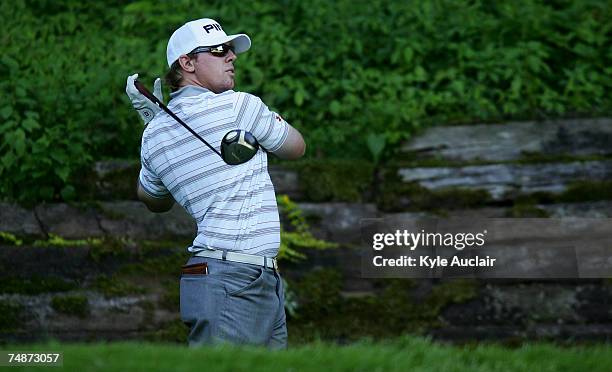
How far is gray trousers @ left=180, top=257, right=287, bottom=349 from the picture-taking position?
5.60m

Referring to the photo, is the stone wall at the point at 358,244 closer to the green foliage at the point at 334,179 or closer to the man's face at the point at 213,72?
the green foliage at the point at 334,179

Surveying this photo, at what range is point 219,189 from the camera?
224 inches

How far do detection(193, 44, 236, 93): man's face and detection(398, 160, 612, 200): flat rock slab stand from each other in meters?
4.24

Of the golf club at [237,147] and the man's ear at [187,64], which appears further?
the man's ear at [187,64]

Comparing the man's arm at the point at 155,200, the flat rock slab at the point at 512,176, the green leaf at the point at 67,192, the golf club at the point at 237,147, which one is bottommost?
the green leaf at the point at 67,192

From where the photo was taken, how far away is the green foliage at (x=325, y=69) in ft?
33.1

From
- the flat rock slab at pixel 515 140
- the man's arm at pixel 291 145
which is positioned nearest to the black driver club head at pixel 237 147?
the man's arm at pixel 291 145

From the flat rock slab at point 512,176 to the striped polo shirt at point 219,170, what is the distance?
169 inches

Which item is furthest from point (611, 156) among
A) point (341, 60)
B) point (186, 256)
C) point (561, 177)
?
point (186, 256)

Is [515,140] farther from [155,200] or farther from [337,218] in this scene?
[155,200]

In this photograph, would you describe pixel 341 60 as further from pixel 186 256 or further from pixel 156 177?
pixel 156 177

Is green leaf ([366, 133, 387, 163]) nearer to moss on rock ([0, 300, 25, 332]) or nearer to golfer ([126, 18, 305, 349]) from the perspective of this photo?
moss on rock ([0, 300, 25, 332])

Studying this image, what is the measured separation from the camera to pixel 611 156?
10195 mm

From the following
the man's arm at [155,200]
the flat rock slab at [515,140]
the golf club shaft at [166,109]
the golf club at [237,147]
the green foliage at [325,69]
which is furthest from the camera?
the flat rock slab at [515,140]
